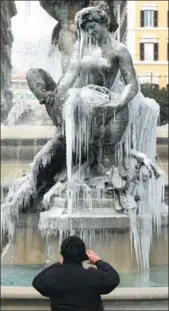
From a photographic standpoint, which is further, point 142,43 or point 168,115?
point 142,43

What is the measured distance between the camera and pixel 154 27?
6194cm

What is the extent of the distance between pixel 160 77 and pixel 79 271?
59.3 m

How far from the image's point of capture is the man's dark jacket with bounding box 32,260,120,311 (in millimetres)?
3637

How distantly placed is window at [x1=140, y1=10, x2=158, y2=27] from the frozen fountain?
5365cm

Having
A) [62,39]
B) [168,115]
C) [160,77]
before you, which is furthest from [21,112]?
[160,77]

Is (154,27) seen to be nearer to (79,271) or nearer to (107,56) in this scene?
(107,56)

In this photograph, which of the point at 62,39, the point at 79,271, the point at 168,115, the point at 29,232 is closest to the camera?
the point at 79,271

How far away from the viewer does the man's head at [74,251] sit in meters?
3.70

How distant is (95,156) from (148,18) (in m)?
54.4

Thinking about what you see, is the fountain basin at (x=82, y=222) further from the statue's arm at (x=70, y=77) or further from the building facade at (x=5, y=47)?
the building facade at (x=5, y=47)

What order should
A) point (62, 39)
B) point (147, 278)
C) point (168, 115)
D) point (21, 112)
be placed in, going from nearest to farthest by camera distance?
point (147, 278), point (62, 39), point (21, 112), point (168, 115)

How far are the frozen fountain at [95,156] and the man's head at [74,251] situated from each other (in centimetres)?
416

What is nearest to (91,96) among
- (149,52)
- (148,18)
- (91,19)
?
(91,19)

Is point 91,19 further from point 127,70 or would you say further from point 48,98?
point 48,98
